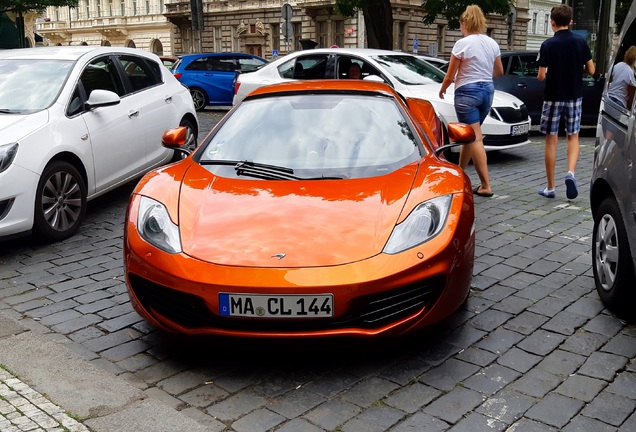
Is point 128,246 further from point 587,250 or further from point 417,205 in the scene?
point 587,250

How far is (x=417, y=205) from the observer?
384cm

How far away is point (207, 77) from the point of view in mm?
20047

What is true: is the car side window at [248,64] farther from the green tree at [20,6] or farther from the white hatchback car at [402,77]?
the green tree at [20,6]

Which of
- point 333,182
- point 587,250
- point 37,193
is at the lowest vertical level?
point 587,250

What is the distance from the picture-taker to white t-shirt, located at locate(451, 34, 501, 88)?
741 centimetres

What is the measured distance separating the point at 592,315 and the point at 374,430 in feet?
6.22

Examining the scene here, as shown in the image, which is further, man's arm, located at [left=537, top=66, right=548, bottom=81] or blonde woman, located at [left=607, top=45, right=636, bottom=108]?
man's arm, located at [left=537, top=66, right=548, bottom=81]

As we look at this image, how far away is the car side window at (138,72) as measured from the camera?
765 centimetres

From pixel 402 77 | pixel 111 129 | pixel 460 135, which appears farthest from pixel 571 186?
pixel 111 129

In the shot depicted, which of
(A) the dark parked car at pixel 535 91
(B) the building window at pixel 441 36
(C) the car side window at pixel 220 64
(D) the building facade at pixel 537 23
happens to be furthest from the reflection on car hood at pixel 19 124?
(D) the building facade at pixel 537 23

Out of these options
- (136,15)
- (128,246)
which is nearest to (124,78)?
(128,246)

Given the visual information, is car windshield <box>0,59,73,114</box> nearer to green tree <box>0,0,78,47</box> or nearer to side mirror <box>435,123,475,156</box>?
side mirror <box>435,123,475,156</box>

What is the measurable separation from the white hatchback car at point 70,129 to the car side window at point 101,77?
Result: 0.01 meters

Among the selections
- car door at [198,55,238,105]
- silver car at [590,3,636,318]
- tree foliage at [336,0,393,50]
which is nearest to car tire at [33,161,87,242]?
silver car at [590,3,636,318]
